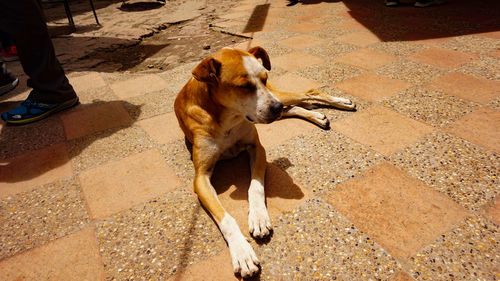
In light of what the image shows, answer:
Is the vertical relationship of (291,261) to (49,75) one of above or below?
below

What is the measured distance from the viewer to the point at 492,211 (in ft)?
6.13

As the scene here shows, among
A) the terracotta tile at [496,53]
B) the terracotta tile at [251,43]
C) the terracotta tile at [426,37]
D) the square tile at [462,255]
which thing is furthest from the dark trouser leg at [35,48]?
the terracotta tile at [496,53]

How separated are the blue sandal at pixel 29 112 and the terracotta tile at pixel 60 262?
231 cm

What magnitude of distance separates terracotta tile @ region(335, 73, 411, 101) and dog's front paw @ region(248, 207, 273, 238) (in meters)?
2.15

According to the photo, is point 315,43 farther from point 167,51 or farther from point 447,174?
point 447,174

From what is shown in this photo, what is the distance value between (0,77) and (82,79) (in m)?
1.13

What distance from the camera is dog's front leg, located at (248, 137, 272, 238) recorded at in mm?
1863

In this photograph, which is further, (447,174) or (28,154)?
(28,154)

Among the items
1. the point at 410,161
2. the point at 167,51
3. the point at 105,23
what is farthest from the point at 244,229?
the point at 105,23

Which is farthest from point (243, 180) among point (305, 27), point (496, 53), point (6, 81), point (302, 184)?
point (305, 27)

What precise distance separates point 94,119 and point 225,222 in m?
2.63

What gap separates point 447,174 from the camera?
2191mm

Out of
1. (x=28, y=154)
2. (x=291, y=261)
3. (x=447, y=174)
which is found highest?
(x=447, y=174)

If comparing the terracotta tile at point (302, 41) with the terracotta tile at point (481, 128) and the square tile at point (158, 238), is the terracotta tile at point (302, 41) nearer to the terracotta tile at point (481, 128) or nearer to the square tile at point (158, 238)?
the terracotta tile at point (481, 128)
